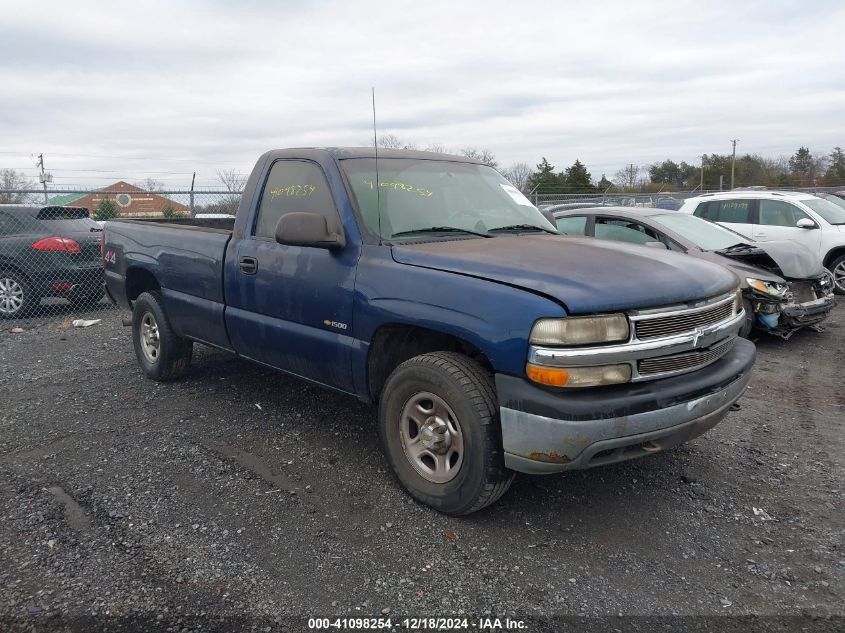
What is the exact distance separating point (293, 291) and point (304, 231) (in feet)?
1.77

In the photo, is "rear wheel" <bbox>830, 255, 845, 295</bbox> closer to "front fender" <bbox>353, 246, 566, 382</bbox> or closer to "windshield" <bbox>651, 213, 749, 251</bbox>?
"windshield" <bbox>651, 213, 749, 251</bbox>

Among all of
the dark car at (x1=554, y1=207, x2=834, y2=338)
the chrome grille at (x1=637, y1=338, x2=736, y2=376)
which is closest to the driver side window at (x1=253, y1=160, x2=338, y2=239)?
the chrome grille at (x1=637, y1=338, x2=736, y2=376)

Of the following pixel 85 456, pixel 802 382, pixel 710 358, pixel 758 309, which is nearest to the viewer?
pixel 710 358

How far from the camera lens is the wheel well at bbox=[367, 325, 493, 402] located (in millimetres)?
3420

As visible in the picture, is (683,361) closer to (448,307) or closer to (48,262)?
(448,307)

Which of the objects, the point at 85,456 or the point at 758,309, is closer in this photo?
the point at 85,456

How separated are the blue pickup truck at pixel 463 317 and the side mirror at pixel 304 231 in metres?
0.01

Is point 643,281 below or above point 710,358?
above

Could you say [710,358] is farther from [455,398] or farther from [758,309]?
[758,309]

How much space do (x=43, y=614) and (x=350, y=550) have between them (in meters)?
1.27

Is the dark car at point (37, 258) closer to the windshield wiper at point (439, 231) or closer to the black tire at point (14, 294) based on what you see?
the black tire at point (14, 294)

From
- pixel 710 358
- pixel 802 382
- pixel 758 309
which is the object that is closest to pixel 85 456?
pixel 710 358

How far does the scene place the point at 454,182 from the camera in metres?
4.30

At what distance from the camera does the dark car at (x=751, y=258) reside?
6703mm
